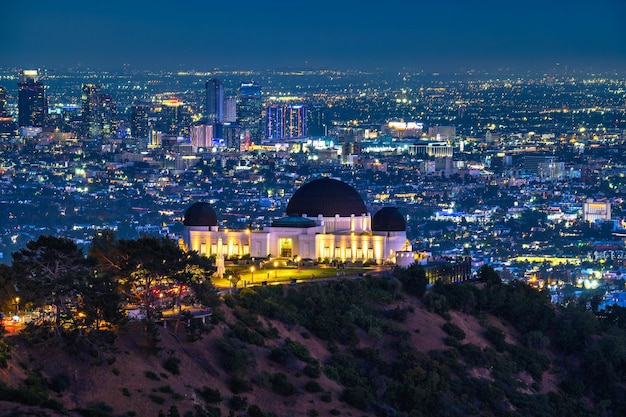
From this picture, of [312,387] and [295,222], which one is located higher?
[295,222]

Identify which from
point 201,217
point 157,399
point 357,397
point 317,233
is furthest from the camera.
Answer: point 201,217

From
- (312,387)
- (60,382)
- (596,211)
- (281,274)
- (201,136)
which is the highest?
(201,136)

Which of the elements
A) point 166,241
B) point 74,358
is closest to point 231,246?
point 166,241

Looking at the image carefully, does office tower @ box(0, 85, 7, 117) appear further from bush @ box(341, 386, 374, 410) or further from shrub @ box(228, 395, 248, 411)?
shrub @ box(228, 395, 248, 411)

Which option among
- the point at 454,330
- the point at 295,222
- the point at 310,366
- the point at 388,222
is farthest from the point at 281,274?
the point at 310,366

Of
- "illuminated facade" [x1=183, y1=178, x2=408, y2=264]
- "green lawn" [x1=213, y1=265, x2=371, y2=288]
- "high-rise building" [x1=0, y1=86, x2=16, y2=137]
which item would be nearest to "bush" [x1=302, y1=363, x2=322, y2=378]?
"green lawn" [x1=213, y1=265, x2=371, y2=288]

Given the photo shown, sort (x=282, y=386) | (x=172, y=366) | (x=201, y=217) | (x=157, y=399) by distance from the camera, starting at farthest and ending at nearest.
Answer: (x=201, y=217) < (x=282, y=386) < (x=172, y=366) < (x=157, y=399)

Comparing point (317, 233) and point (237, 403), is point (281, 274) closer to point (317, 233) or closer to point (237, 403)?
point (317, 233)
